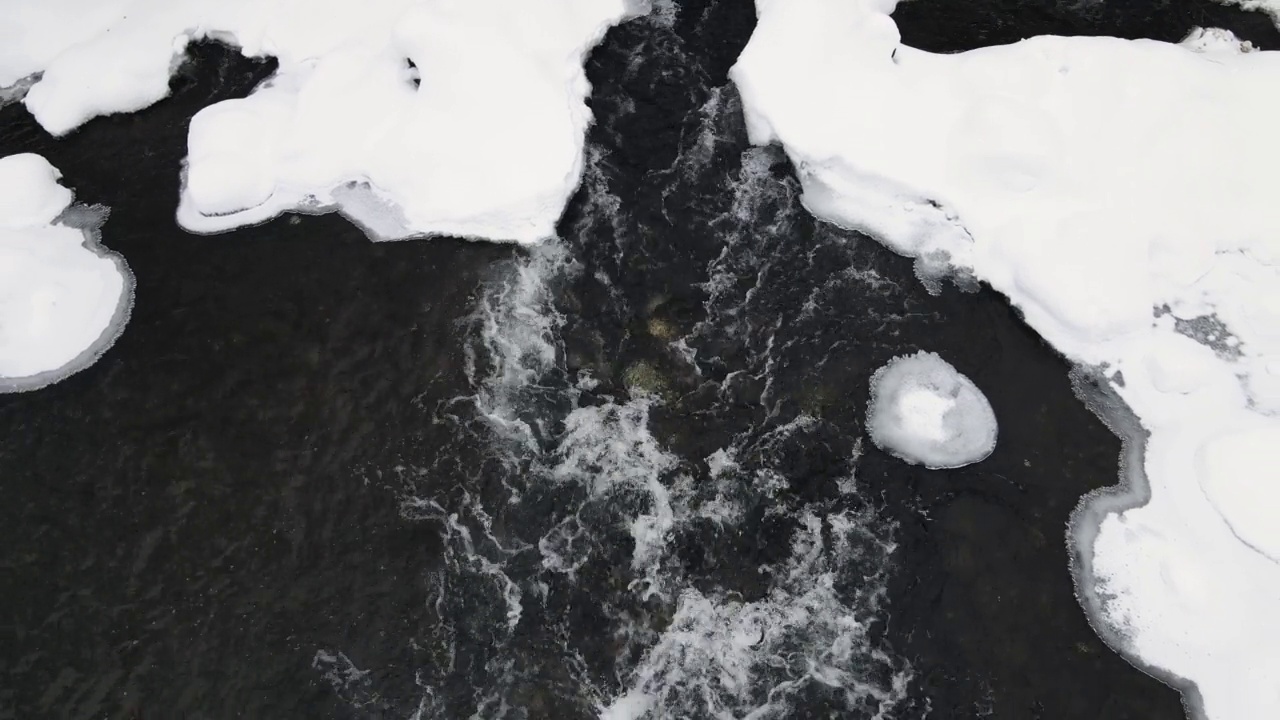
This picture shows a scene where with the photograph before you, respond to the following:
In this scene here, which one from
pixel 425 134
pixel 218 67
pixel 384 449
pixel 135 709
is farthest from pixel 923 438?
pixel 218 67

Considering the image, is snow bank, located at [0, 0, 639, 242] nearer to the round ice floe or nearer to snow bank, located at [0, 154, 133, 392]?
snow bank, located at [0, 154, 133, 392]

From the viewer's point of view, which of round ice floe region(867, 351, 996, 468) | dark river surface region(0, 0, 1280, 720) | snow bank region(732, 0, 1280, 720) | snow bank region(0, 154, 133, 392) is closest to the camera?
dark river surface region(0, 0, 1280, 720)

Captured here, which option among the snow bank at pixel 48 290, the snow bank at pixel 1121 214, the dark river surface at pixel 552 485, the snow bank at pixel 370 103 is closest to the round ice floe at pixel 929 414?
the dark river surface at pixel 552 485

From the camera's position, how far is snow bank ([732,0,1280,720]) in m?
9.87

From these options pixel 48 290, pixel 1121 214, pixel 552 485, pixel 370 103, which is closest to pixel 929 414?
pixel 1121 214

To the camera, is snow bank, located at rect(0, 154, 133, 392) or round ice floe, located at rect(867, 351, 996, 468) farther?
snow bank, located at rect(0, 154, 133, 392)

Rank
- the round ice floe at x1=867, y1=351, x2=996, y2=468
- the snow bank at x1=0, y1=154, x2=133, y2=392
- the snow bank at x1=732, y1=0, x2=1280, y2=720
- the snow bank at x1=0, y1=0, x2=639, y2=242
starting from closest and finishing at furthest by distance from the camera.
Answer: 1. the snow bank at x1=732, y1=0, x2=1280, y2=720
2. the round ice floe at x1=867, y1=351, x2=996, y2=468
3. the snow bank at x1=0, y1=154, x2=133, y2=392
4. the snow bank at x1=0, y1=0, x2=639, y2=242

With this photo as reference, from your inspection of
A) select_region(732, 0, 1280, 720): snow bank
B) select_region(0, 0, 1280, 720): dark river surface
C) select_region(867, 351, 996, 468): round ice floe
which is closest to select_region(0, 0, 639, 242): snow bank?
select_region(0, 0, 1280, 720): dark river surface

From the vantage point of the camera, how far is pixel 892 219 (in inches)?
467

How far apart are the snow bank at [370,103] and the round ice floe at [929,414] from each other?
5.55m

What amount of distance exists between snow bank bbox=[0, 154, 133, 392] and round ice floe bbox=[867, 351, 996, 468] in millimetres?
10875

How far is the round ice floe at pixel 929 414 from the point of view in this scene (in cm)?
1047

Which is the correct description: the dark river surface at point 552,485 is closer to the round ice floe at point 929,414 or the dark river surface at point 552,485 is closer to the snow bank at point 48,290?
the round ice floe at point 929,414

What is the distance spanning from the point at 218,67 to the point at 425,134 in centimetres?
440
